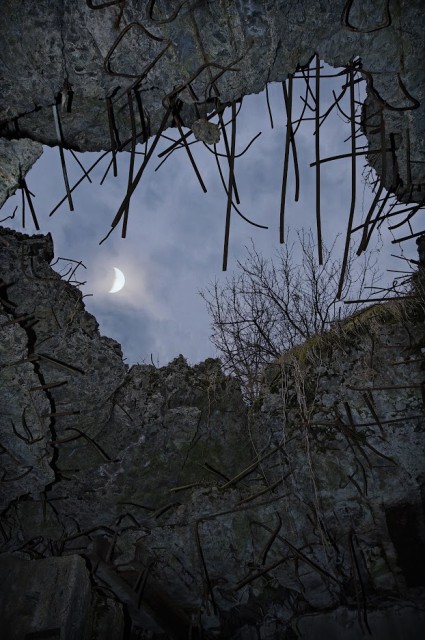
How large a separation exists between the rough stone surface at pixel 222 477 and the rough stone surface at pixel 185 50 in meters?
1.63

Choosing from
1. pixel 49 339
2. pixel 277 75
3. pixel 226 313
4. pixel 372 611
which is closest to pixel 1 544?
pixel 49 339

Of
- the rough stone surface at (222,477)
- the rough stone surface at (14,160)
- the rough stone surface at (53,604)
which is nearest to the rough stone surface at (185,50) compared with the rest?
the rough stone surface at (14,160)

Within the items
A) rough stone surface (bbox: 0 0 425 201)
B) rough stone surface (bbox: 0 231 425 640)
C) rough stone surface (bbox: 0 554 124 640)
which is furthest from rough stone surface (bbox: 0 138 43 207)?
rough stone surface (bbox: 0 554 124 640)

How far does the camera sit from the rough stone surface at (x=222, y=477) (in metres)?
3.33

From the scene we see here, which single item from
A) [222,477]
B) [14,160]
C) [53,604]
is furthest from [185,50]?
[53,604]

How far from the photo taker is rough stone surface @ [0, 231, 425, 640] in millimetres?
3332

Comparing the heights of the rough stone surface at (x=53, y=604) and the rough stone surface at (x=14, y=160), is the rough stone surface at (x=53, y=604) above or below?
below

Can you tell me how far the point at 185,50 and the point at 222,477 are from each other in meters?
3.46

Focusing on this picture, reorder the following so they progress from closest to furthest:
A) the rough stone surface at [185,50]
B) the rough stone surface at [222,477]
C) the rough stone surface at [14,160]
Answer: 1. the rough stone surface at [185,50]
2. the rough stone surface at [14,160]
3. the rough stone surface at [222,477]

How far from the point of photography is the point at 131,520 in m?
3.87

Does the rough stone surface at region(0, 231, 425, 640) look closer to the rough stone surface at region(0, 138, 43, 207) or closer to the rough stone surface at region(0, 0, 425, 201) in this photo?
the rough stone surface at region(0, 138, 43, 207)

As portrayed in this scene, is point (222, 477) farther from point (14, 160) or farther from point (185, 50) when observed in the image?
point (185, 50)

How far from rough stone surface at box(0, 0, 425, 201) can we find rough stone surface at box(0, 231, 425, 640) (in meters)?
1.63

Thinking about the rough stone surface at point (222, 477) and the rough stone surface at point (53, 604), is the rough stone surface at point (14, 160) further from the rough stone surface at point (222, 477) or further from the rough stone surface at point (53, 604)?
the rough stone surface at point (53, 604)
